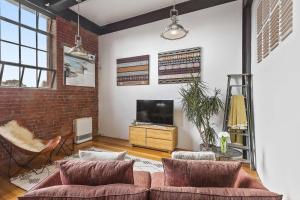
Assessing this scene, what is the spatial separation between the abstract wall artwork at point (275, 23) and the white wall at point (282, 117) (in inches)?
3.1

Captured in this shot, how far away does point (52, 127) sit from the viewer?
13.2ft

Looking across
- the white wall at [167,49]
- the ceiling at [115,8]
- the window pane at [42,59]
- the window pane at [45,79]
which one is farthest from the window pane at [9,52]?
the white wall at [167,49]

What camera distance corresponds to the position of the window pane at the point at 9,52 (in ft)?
10.5

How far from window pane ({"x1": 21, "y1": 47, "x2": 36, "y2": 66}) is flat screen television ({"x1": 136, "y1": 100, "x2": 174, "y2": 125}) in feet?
7.84

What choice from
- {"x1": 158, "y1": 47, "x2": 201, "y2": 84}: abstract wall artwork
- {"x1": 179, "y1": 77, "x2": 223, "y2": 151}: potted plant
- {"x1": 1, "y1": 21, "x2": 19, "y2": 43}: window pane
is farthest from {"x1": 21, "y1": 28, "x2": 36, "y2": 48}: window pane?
{"x1": 179, "y1": 77, "x2": 223, "y2": 151}: potted plant

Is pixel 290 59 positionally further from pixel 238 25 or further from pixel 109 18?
pixel 109 18

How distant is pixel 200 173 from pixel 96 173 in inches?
28.3

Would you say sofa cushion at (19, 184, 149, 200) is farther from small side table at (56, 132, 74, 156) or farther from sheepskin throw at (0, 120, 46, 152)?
small side table at (56, 132, 74, 156)

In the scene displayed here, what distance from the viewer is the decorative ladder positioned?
10.0 ft

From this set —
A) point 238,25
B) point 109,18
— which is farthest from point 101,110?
point 238,25

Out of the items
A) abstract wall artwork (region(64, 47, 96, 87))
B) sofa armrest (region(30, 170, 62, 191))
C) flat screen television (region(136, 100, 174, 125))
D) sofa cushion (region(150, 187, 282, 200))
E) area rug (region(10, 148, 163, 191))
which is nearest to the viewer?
sofa cushion (region(150, 187, 282, 200))

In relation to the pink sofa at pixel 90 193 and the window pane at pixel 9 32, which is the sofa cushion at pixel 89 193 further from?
the window pane at pixel 9 32

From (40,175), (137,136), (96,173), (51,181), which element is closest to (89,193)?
(96,173)

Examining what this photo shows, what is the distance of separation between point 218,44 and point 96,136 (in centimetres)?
405
